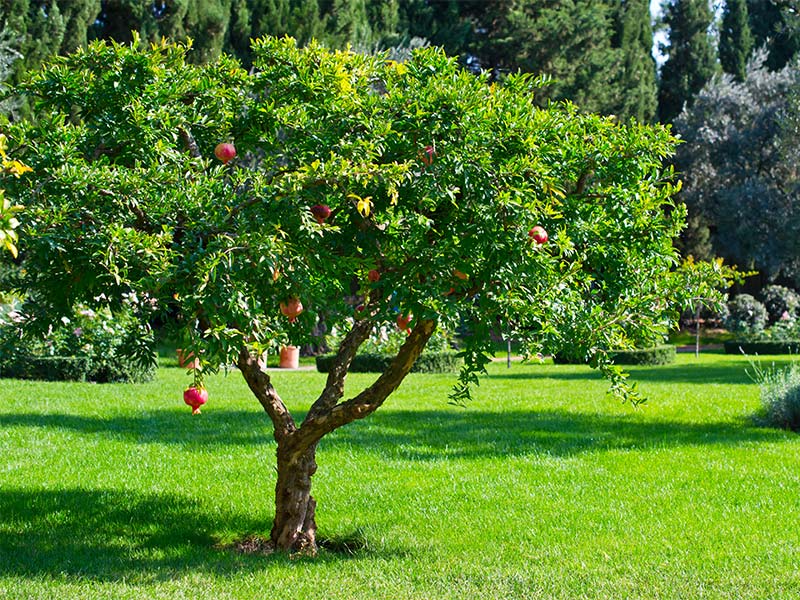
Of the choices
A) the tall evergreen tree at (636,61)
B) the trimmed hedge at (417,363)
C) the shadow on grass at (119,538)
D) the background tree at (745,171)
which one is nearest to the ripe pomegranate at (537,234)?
the shadow on grass at (119,538)

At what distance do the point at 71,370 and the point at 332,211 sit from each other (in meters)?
9.96

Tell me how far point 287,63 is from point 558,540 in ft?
9.95

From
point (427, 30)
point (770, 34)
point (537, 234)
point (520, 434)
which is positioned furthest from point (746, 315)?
point (537, 234)

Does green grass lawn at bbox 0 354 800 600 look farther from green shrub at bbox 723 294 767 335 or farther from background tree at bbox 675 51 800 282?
background tree at bbox 675 51 800 282

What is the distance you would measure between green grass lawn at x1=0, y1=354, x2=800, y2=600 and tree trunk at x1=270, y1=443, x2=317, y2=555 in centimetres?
18

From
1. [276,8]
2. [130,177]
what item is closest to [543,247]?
[130,177]

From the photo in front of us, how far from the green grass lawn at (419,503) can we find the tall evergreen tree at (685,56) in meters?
25.9

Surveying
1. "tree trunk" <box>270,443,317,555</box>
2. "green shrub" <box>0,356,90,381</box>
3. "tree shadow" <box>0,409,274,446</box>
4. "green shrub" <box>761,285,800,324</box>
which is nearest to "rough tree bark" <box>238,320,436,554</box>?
"tree trunk" <box>270,443,317,555</box>

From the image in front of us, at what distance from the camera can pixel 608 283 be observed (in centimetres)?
482

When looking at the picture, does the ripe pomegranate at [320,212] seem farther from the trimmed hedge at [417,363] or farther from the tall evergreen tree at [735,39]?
the tall evergreen tree at [735,39]

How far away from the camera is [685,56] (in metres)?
34.3

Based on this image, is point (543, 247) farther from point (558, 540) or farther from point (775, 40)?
point (775, 40)

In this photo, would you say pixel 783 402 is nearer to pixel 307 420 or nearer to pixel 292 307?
pixel 307 420

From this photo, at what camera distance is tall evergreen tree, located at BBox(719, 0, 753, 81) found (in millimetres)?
34375
